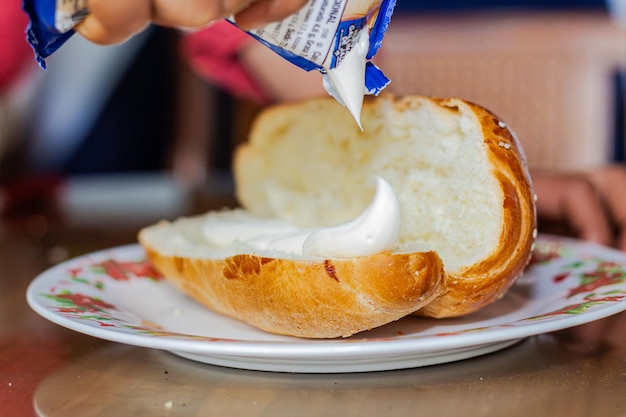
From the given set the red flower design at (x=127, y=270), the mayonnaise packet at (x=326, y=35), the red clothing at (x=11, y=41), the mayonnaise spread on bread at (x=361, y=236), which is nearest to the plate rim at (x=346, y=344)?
the mayonnaise spread on bread at (x=361, y=236)

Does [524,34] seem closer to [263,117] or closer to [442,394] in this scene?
[263,117]

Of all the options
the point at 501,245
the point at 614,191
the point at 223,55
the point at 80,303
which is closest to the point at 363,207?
the point at 501,245

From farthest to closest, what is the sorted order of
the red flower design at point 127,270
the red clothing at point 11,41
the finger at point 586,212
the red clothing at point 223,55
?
1. the red clothing at point 11,41
2. the red clothing at point 223,55
3. the finger at point 586,212
4. the red flower design at point 127,270

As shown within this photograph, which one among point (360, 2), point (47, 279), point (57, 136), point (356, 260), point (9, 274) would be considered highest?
point (360, 2)

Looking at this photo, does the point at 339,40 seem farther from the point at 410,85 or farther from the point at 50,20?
the point at 410,85

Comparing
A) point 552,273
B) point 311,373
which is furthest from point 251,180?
point 311,373

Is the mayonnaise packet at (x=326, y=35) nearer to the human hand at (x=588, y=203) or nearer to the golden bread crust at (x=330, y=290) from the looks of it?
the golden bread crust at (x=330, y=290)
